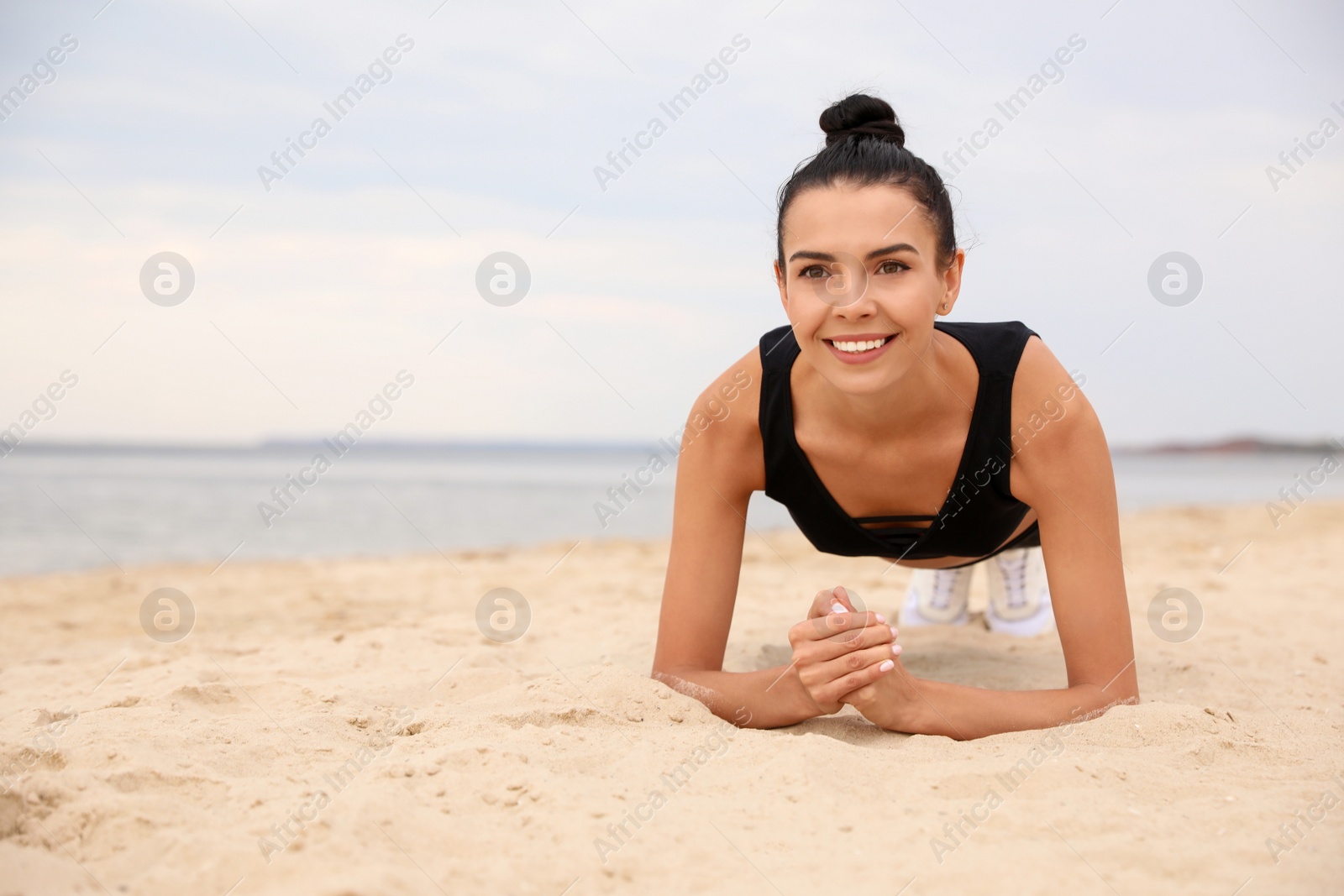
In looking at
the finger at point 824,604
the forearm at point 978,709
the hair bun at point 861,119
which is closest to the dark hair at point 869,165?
the hair bun at point 861,119

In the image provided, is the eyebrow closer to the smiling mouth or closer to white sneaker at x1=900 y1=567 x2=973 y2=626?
the smiling mouth

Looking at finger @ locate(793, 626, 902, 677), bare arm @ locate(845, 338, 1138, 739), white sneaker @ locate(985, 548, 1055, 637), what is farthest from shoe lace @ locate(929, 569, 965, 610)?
finger @ locate(793, 626, 902, 677)

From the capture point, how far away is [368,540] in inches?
387

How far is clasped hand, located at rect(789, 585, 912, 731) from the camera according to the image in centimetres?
229

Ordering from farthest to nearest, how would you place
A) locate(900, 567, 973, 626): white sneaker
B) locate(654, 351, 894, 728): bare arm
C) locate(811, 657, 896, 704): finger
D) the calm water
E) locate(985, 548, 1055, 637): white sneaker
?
the calm water, locate(900, 567, 973, 626): white sneaker, locate(985, 548, 1055, 637): white sneaker, locate(654, 351, 894, 728): bare arm, locate(811, 657, 896, 704): finger

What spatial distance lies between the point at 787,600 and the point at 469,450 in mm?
52798

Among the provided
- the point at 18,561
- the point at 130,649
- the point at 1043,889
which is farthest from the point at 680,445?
the point at 18,561

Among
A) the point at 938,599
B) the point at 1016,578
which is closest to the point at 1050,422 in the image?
the point at 1016,578

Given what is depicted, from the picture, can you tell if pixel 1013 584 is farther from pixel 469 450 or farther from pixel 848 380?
pixel 469 450

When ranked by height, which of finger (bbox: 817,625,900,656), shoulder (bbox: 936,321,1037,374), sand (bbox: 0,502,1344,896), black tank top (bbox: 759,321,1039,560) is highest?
shoulder (bbox: 936,321,1037,374)

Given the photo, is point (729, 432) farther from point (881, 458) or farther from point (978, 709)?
point (978, 709)

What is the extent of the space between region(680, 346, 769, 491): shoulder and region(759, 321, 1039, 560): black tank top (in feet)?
0.10

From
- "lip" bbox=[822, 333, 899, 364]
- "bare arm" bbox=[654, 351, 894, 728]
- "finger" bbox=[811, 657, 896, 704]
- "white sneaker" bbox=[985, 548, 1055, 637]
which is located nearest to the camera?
"finger" bbox=[811, 657, 896, 704]

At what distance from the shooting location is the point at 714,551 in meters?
2.74
